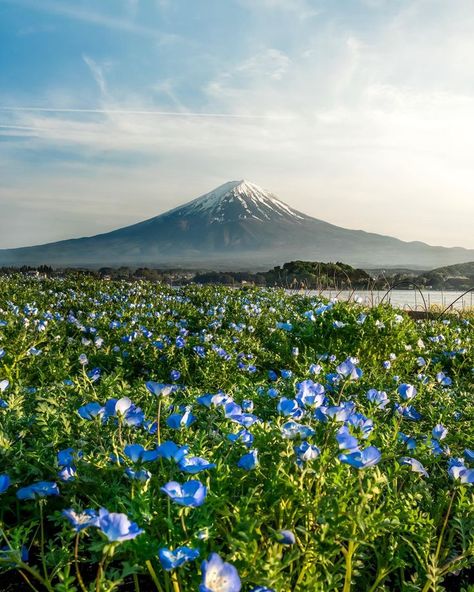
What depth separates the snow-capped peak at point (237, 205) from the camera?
424ft

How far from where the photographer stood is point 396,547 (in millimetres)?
1973

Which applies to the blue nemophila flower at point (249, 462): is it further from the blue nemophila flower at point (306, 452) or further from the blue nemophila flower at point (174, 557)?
the blue nemophila flower at point (174, 557)

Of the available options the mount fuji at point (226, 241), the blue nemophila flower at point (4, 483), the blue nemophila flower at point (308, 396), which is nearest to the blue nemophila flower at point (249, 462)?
the blue nemophila flower at point (308, 396)

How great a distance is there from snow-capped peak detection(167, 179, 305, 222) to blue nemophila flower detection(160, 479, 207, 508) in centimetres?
12433

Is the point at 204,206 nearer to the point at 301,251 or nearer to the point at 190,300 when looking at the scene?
the point at 301,251

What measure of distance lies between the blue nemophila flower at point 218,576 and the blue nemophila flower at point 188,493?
0.19 metres

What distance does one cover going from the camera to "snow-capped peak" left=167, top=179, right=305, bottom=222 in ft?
424

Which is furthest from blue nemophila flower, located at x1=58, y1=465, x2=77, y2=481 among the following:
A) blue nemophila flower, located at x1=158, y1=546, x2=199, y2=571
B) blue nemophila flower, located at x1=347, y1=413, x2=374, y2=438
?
blue nemophila flower, located at x1=347, y1=413, x2=374, y2=438

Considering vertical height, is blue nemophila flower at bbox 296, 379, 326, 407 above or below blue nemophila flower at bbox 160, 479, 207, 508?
above

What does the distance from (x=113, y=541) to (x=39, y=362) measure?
14.5ft

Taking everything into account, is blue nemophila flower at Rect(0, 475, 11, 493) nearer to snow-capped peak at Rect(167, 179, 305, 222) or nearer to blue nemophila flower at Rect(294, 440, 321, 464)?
blue nemophila flower at Rect(294, 440, 321, 464)

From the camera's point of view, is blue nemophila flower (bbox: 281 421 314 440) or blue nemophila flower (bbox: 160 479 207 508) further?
blue nemophila flower (bbox: 281 421 314 440)

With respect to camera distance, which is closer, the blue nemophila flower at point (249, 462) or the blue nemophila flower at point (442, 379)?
the blue nemophila flower at point (249, 462)

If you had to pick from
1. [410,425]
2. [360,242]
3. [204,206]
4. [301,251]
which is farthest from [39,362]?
[204,206]
